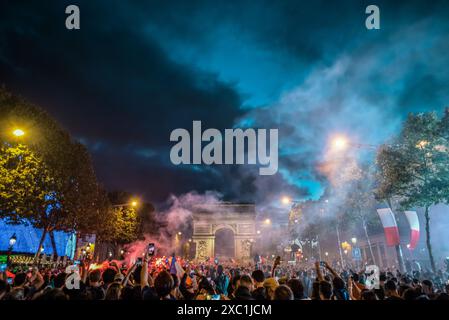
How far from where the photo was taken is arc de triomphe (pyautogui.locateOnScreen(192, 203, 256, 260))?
184 ft

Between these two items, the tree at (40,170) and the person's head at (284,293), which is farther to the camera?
the tree at (40,170)

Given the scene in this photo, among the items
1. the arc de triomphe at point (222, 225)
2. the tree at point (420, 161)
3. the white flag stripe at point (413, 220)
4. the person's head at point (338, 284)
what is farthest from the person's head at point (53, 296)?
the arc de triomphe at point (222, 225)

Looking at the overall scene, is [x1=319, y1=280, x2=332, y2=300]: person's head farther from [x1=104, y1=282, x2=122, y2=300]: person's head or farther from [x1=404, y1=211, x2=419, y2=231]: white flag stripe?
[x1=404, y1=211, x2=419, y2=231]: white flag stripe

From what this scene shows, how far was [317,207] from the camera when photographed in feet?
169

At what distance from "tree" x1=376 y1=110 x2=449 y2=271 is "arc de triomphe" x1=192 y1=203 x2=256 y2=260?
131ft

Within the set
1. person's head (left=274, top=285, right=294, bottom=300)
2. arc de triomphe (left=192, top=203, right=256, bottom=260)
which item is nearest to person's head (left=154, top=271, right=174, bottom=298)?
person's head (left=274, top=285, right=294, bottom=300)

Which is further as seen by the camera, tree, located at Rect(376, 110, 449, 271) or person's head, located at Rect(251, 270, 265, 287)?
tree, located at Rect(376, 110, 449, 271)

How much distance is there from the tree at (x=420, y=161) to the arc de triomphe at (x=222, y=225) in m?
39.9

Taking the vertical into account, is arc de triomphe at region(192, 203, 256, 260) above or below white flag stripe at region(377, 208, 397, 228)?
below

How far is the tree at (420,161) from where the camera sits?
658 inches

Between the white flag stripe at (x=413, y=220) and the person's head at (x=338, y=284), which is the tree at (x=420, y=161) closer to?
the white flag stripe at (x=413, y=220)

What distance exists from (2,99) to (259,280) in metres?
18.6

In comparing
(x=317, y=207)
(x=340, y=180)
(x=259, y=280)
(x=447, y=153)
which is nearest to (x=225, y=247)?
(x=317, y=207)
